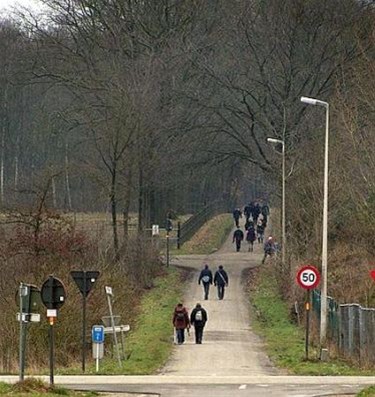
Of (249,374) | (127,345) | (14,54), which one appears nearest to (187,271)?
(14,54)

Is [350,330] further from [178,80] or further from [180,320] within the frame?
[178,80]

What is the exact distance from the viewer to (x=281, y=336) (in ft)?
153

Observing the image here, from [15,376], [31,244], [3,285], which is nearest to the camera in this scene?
[15,376]

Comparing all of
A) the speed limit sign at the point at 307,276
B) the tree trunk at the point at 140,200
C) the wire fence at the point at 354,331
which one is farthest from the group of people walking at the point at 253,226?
the speed limit sign at the point at 307,276

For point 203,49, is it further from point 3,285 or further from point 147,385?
point 147,385

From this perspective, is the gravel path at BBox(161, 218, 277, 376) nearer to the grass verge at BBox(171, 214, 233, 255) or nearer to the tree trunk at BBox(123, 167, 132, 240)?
the grass verge at BBox(171, 214, 233, 255)

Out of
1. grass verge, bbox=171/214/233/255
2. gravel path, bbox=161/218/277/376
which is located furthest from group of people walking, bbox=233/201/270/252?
gravel path, bbox=161/218/277/376

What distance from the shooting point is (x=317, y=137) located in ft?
203

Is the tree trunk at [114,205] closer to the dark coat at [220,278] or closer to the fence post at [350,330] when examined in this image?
the dark coat at [220,278]

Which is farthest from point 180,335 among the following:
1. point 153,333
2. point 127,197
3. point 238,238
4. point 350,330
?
point 238,238

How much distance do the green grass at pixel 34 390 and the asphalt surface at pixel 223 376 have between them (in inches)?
56.8

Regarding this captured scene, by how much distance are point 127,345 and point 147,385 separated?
12.9 metres

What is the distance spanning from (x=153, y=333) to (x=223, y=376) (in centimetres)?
1353

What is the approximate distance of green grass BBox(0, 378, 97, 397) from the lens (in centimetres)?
2500
